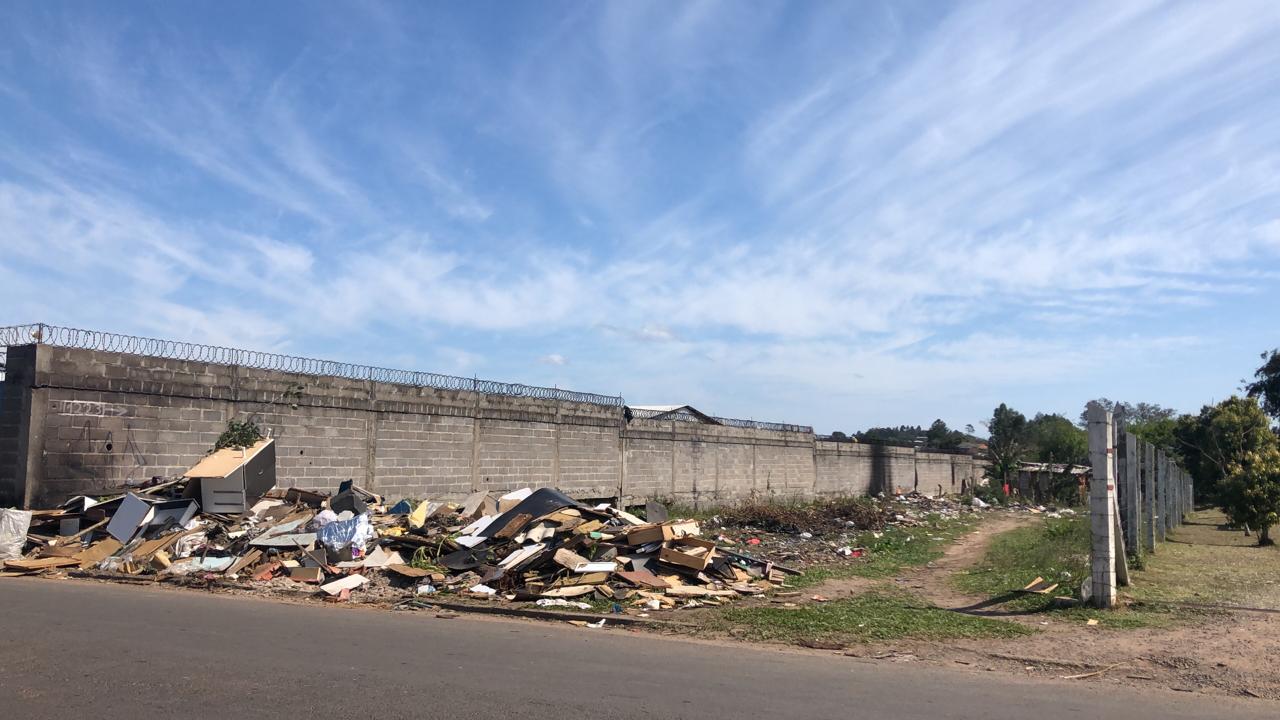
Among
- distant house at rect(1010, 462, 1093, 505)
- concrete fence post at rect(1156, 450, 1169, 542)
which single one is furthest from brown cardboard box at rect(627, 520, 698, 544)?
distant house at rect(1010, 462, 1093, 505)

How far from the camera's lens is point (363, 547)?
12547 mm

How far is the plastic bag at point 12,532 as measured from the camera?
1220cm

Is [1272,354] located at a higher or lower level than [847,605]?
higher

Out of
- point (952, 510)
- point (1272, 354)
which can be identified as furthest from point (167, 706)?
point (1272, 354)

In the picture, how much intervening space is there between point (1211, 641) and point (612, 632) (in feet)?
18.9

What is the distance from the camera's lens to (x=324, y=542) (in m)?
12.6

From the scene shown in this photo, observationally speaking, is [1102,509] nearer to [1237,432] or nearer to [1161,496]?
[1161,496]

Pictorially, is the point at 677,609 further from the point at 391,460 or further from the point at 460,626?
the point at 391,460

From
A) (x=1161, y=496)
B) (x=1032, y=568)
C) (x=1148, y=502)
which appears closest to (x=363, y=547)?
(x=1032, y=568)

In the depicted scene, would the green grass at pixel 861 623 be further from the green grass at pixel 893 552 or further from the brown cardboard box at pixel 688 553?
the green grass at pixel 893 552

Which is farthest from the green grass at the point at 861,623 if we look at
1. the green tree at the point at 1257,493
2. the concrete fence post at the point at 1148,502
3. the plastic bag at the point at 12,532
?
the green tree at the point at 1257,493

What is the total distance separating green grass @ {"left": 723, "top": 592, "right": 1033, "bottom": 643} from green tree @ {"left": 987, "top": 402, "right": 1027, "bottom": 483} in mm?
36240

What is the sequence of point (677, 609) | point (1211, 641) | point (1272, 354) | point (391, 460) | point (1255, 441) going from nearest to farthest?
point (1211, 641) < point (677, 609) < point (391, 460) < point (1255, 441) < point (1272, 354)

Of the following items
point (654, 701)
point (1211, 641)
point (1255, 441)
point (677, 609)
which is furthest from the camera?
point (1255, 441)
